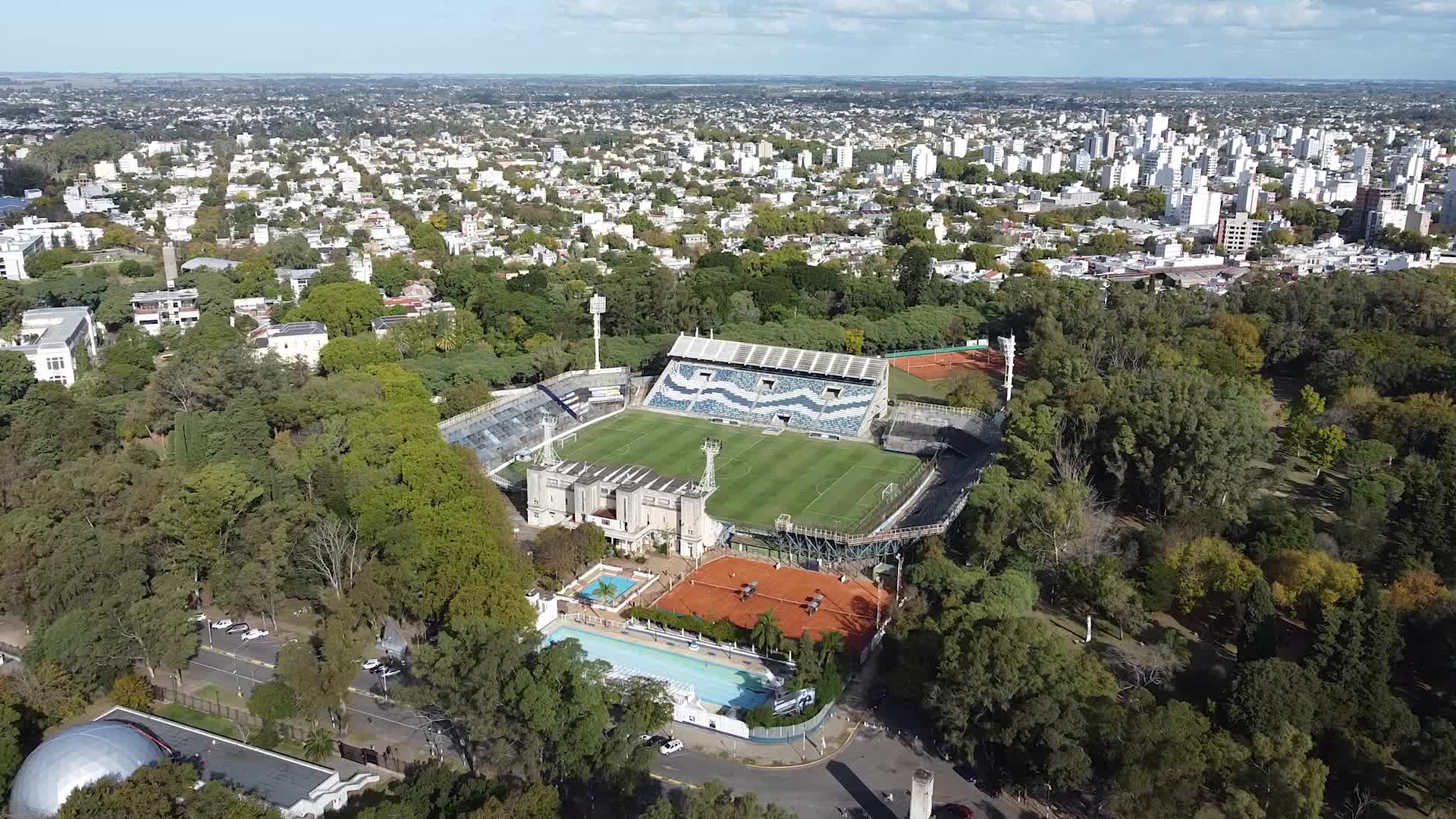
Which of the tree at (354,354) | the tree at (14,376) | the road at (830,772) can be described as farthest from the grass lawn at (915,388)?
the tree at (14,376)

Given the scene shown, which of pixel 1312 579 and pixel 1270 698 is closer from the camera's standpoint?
pixel 1270 698

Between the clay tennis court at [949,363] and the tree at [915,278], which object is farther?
the tree at [915,278]

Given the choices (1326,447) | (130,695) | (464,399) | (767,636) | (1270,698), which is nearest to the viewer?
(1270,698)

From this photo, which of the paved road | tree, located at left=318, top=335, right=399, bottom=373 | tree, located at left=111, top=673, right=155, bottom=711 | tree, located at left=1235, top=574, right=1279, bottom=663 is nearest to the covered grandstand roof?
tree, located at left=318, top=335, right=399, bottom=373

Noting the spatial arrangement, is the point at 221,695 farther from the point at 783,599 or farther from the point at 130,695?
the point at 783,599

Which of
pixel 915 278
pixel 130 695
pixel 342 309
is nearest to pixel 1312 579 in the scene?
pixel 130 695

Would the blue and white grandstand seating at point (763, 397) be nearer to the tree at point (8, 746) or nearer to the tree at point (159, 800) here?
the tree at point (8, 746)
